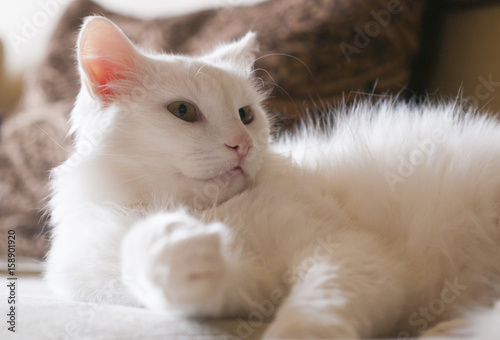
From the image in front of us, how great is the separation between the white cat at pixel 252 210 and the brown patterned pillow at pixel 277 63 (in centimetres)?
63

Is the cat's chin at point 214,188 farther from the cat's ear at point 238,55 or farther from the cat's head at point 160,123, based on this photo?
the cat's ear at point 238,55

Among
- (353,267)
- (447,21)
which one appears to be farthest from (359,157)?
(447,21)

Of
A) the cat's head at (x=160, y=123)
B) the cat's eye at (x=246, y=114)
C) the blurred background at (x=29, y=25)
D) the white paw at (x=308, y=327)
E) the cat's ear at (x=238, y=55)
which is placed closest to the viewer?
the white paw at (x=308, y=327)

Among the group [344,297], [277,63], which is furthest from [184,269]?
[277,63]

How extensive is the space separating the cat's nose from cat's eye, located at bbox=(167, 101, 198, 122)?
14 cm

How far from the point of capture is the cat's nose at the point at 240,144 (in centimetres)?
127

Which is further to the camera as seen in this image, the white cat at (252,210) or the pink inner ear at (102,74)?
the pink inner ear at (102,74)

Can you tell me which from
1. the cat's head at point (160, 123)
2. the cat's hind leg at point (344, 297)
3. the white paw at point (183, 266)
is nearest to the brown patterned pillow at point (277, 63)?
the cat's head at point (160, 123)

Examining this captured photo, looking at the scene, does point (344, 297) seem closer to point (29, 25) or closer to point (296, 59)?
point (296, 59)

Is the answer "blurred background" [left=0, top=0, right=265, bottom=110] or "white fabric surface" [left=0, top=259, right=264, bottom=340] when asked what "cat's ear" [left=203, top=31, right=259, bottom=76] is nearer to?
"blurred background" [left=0, top=0, right=265, bottom=110]

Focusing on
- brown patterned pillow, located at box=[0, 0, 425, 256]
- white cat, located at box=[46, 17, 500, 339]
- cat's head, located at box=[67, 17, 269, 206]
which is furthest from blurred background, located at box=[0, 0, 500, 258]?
cat's head, located at box=[67, 17, 269, 206]

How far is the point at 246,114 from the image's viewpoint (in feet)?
5.15

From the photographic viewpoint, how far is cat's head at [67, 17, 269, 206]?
125 centimetres

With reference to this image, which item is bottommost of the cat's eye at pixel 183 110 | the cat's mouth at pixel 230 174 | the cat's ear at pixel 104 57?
the cat's mouth at pixel 230 174
